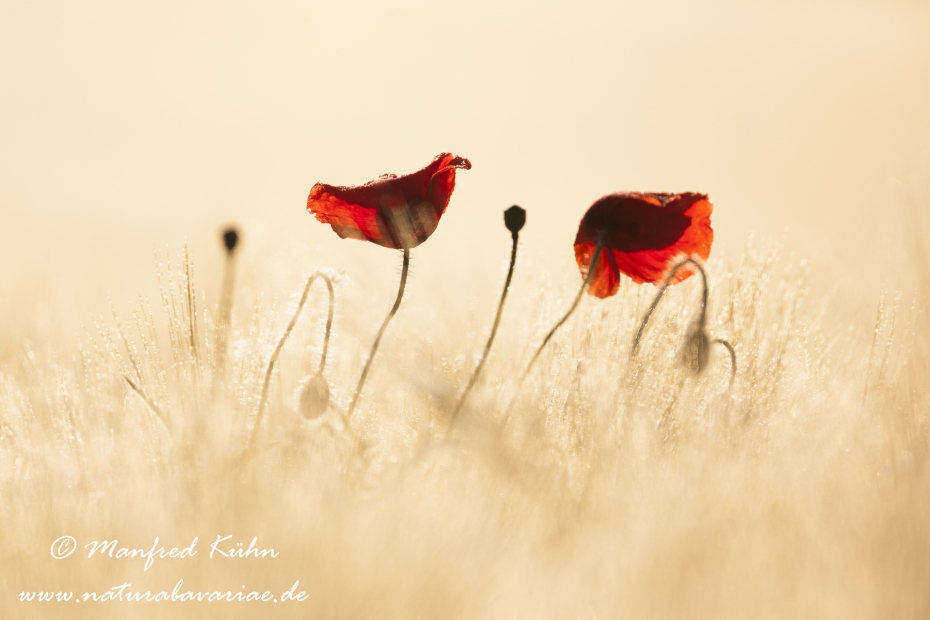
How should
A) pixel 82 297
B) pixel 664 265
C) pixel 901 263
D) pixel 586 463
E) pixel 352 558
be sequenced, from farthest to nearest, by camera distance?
1. pixel 82 297
2. pixel 901 263
3. pixel 664 265
4. pixel 586 463
5. pixel 352 558

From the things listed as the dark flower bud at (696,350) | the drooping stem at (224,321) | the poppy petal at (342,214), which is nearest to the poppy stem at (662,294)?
Answer: the dark flower bud at (696,350)

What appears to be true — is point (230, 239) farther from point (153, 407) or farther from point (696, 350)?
point (696, 350)

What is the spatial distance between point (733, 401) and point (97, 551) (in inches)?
18.3

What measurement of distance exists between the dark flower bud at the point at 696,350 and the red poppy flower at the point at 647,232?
0.27ft

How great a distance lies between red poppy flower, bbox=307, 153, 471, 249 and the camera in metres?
0.62

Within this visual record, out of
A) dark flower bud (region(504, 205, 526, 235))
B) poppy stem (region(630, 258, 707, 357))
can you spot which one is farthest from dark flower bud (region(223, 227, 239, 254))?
poppy stem (region(630, 258, 707, 357))

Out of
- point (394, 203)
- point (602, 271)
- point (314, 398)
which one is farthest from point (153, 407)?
point (602, 271)

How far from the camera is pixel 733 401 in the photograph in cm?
62

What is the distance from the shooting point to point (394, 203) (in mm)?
632

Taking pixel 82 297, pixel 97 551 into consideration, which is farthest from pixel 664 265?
pixel 82 297

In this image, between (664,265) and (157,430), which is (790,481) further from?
(157,430)

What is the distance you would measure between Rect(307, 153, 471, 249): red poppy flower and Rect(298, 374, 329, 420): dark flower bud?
0.43ft

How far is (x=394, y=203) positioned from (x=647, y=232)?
0.73 ft

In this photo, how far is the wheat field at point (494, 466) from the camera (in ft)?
1.49
